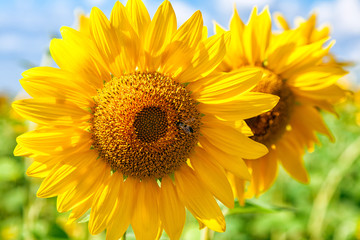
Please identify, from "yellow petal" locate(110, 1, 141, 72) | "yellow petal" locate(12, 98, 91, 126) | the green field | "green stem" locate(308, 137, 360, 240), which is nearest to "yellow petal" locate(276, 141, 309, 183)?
the green field

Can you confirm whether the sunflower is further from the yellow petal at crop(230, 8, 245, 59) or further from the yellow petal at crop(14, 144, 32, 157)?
the yellow petal at crop(230, 8, 245, 59)

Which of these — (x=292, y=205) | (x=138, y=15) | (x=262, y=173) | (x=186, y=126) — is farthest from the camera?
(x=292, y=205)

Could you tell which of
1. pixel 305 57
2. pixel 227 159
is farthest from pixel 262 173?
pixel 305 57

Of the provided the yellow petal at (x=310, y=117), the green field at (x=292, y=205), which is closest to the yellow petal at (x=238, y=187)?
the yellow petal at (x=310, y=117)

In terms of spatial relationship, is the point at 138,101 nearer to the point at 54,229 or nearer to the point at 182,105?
the point at 182,105

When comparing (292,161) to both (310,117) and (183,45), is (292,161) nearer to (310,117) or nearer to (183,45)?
(310,117)
